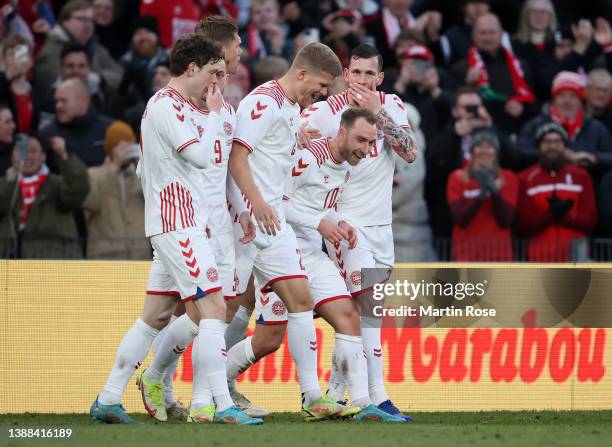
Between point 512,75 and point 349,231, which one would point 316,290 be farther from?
point 512,75

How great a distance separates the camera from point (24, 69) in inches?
600

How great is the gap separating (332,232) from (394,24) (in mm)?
7886

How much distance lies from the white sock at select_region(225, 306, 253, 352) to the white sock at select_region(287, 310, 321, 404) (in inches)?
43.9

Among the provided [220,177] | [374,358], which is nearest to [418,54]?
[374,358]

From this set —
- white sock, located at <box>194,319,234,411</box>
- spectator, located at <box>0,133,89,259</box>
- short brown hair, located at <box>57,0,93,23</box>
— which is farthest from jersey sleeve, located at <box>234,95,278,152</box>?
short brown hair, located at <box>57,0,93,23</box>

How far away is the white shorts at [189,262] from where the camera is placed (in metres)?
8.58

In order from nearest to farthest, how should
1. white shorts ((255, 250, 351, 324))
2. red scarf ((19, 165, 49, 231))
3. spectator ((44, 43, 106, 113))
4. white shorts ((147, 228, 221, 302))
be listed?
1. white shorts ((147, 228, 221, 302))
2. white shorts ((255, 250, 351, 324))
3. red scarf ((19, 165, 49, 231))
4. spectator ((44, 43, 106, 113))

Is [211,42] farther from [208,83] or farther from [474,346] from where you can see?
[474,346]

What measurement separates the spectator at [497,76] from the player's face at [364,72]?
249 inches

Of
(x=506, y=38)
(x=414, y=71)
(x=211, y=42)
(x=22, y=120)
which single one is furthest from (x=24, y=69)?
(x=211, y=42)

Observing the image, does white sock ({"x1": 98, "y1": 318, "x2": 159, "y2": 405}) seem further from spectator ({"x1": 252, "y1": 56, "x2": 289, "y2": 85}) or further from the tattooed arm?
spectator ({"x1": 252, "y1": 56, "x2": 289, "y2": 85})

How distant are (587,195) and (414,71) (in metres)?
2.46

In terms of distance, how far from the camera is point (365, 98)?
394 inches

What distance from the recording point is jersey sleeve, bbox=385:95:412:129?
33.2ft
